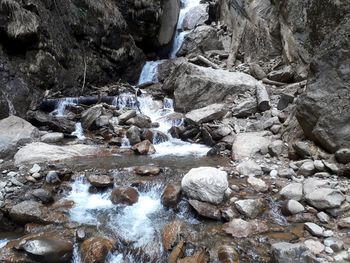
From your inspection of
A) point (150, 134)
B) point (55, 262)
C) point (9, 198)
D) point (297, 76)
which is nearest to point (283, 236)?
point (55, 262)

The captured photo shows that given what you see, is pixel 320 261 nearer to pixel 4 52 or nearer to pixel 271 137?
pixel 271 137

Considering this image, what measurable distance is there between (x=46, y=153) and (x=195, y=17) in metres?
12.8

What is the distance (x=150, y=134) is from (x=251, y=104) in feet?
8.77

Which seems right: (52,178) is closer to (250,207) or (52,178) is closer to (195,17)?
(250,207)

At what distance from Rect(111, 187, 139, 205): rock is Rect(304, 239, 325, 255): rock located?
2.56 m

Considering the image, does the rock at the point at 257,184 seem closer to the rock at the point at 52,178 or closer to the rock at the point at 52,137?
the rock at the point at 52,178

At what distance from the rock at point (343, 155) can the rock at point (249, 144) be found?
1.61m

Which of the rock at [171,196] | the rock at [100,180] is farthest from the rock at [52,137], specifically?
the rock at [171,196]

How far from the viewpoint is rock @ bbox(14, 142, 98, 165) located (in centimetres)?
684

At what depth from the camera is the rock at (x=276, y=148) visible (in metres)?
6.75

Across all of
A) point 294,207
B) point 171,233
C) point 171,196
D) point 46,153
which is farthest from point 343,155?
point 46,153

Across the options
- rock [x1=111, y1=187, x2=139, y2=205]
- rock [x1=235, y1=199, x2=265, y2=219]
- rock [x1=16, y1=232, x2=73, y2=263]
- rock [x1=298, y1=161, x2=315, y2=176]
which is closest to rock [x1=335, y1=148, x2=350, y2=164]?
rock [x1=298, y1=161, x2=315, y2=176]

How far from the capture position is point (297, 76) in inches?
400

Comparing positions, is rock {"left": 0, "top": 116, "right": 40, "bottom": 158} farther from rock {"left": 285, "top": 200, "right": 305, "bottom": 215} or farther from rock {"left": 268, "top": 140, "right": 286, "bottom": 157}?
rock {"left": 285, "top": 200, "right": 305, "bottom": 215}
